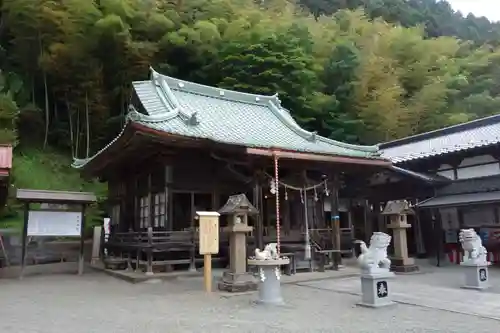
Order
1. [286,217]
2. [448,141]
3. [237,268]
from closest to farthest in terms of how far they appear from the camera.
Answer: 1. [237,268]
2. [286,217]
3. [448,141]

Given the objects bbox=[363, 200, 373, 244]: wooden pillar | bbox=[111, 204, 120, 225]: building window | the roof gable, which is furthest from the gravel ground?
bbox=[363, 200, 373, 244]: wooden pillar

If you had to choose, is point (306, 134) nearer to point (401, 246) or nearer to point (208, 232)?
point (401, 246)

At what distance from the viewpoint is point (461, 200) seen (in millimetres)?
14133

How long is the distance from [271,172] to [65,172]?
646 inches

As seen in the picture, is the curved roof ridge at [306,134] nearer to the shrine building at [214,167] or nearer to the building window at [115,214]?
the shrine building at [214,167]

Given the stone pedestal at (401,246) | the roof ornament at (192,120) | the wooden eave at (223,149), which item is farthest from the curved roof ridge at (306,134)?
the roof ornament at (192,120)

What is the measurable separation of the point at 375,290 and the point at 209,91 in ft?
36.5

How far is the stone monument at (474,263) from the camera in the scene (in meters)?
9.04

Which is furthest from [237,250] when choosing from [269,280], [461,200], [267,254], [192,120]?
[461,200]

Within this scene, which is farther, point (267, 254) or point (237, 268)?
point (237, 268)

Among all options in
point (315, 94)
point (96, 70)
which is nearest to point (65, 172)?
point (96, 70)

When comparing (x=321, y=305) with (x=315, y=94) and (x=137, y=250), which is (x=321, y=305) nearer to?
(x=137, y=250)

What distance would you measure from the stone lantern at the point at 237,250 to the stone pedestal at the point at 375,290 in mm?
2558

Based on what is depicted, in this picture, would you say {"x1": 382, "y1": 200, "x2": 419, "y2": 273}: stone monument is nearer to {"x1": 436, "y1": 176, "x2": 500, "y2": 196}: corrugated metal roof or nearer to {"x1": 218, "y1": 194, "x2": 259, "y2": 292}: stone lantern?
{"x1": 436, "y1": 176, "x2": 500, "y2": 196}: corrugated metal roof
